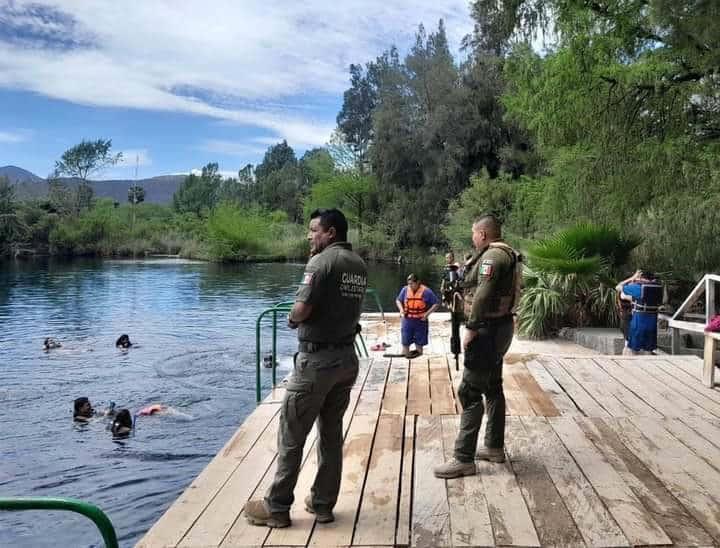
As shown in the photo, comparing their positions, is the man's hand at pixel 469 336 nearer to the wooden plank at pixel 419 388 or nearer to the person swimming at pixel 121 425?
the wooden plank at pixel 419 388

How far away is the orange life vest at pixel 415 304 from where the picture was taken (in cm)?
1034

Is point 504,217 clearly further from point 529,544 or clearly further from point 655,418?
point 529,544

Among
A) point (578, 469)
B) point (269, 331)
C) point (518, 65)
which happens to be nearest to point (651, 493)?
point (578, 469)

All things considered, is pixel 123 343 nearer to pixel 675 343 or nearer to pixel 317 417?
pixel 675 343

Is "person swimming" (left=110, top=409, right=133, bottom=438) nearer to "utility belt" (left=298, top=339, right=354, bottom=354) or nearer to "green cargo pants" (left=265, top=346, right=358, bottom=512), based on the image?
"green cargo pants" (left=265, top=346, right=358, bottom=512)

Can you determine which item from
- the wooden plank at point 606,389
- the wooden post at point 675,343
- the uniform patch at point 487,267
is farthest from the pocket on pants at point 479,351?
the wooden post at point 675,343

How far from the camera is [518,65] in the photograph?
54.5ft

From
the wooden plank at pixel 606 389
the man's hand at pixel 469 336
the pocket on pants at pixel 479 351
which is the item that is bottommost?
the wooden plank at pixel 606 389

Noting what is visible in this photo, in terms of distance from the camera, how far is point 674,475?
4.52 metres

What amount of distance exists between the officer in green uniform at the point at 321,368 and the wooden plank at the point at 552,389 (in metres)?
3.00

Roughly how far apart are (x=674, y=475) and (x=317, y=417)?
7.93ft

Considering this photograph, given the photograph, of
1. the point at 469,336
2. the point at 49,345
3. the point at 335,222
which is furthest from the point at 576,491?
the point at 49,345

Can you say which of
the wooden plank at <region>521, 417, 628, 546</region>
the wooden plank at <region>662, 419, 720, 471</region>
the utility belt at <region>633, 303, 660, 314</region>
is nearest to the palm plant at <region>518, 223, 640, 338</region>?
the utility belt at <region>633, 303, 660, 314</region>

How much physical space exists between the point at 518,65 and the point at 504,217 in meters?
22.0
